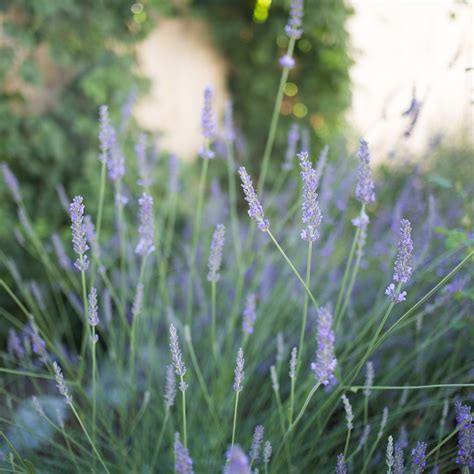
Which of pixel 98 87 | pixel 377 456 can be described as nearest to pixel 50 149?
pixel 98 87

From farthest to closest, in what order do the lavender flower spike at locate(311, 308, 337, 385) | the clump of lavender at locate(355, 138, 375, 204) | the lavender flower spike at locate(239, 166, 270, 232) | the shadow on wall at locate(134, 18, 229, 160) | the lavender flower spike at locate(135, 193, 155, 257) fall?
the shadow on wall at locate(134, 18, 229, 160)
the lavender flower spike at locate(135, 193, 155, 257)
the clump of lavender at locate(355, 138, 375, 204)
the lavender flower spike at locate(239, 166, 270, 232)
the lavender flower spike at locate(311, 308, 337, 385)

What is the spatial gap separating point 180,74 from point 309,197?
4.57 meters

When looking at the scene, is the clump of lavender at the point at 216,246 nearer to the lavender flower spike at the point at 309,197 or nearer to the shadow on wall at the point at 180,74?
the lavender flower spike at the point at 309,197

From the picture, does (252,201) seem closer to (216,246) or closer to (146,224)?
(216,246)

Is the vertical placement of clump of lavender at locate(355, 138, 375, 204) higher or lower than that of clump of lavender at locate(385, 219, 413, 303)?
higher

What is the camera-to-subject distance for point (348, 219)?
278cm

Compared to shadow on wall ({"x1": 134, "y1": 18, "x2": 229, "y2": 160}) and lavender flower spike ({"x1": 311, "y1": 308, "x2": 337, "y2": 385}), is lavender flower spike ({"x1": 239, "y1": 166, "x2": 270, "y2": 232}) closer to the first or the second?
lavender flower spike ({"x1": 311, "y1": 308, "x2": 337, "y2": 385})

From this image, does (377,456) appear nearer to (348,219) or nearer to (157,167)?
(348,219)

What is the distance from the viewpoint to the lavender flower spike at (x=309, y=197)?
104cm

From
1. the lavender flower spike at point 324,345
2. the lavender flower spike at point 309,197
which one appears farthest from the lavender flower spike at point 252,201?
the lavender flower spike at point 324,345

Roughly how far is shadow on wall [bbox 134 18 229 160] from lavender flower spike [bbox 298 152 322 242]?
12.8 ft

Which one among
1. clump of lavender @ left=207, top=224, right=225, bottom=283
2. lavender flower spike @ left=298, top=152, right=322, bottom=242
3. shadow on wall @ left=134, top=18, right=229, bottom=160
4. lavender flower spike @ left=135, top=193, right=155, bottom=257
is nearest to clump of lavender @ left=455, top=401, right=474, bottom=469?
lavender flower spike @ left=298, top=152, right=322, bottom=242

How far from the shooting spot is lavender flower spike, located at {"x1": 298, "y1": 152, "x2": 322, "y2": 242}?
41.1 inches

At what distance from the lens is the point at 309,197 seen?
1.06 metres
